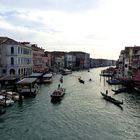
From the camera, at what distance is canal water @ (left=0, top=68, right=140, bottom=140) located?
24.9 meters

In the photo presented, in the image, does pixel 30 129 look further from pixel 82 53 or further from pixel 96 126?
pixel 82 53

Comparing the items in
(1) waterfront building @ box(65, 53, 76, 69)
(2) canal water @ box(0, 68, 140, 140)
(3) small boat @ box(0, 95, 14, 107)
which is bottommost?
(2) canal water @ box(0, 68, 140, 140)

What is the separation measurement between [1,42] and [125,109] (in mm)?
35093

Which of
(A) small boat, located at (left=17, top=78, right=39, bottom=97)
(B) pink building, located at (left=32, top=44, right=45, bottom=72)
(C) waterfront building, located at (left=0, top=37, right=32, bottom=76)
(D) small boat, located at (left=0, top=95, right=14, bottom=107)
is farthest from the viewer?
(B) pink building, located at (left=32, top=44, right=45, bottom=72)

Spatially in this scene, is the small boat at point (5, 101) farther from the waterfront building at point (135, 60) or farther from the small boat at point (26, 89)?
the waterfront building at point (135, 60)

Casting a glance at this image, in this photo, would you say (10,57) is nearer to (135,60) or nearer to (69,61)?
(135,60)

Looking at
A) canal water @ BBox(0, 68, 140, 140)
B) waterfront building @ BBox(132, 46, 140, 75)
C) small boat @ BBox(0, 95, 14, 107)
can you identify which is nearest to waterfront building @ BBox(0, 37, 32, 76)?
canal water @ BBox(0, 68, 140, 140)

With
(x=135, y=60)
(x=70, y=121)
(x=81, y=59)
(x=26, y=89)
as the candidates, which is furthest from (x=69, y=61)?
(x=70, y=121)

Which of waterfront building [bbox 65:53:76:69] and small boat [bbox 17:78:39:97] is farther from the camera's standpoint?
waterfront building [bbox 65:53:76:69]

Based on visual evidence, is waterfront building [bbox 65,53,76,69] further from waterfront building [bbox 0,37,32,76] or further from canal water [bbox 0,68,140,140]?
canal water [bbox 0,68,140,140]

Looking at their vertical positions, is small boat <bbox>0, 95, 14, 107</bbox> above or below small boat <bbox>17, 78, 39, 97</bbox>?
below

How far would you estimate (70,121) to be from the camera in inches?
1155

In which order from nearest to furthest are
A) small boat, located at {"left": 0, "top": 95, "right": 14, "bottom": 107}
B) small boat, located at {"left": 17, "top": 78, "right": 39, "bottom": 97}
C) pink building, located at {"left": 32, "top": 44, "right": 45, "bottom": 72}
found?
small boat, located at {"left": 0, "top": 95, "right": 14, "bottom": 107}, small boat, located at {"left": 17, "top": 78, "right": 39, "bottom": 97}, pink building, located at {"left": 32, "top": 44, "right": 45, "bottom": 72}

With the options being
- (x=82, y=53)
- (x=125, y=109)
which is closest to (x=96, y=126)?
(x=125, y=109)
